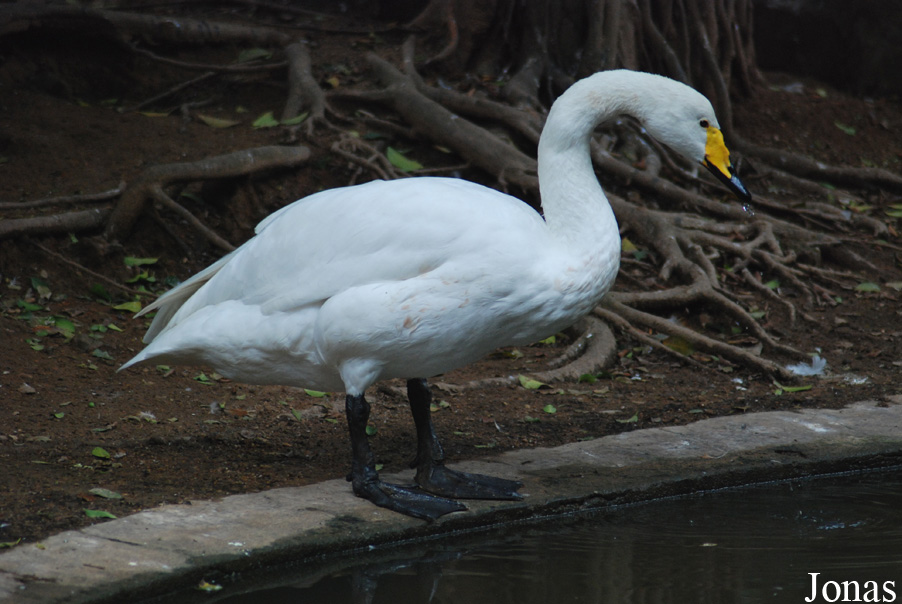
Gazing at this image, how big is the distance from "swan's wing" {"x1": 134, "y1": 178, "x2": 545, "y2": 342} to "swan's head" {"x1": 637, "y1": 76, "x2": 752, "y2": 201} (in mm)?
609

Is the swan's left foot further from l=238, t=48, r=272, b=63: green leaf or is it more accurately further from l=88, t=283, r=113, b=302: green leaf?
l=238, t=48, r=272, b=63: green leaf

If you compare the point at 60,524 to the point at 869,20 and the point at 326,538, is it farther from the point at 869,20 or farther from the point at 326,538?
the point at 869,20

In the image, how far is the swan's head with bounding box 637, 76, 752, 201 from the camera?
146 inches

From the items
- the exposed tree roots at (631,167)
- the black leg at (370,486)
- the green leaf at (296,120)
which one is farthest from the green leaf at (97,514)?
the green leaf at (296,120)

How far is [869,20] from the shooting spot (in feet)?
33.7

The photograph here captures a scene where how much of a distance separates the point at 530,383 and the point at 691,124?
6.84ft

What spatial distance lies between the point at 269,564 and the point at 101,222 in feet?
12.4

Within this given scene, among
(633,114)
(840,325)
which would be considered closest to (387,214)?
(633,114)

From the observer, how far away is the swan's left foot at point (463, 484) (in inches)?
151

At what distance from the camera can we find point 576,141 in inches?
149

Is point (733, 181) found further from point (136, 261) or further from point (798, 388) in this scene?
point (136, 261)

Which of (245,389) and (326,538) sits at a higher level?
(326,538)

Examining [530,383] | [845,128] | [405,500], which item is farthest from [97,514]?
[845,128]

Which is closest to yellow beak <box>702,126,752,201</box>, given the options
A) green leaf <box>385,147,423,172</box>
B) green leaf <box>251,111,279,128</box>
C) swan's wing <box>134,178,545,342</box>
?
swan's wing <box>134,178,545,342</box>
